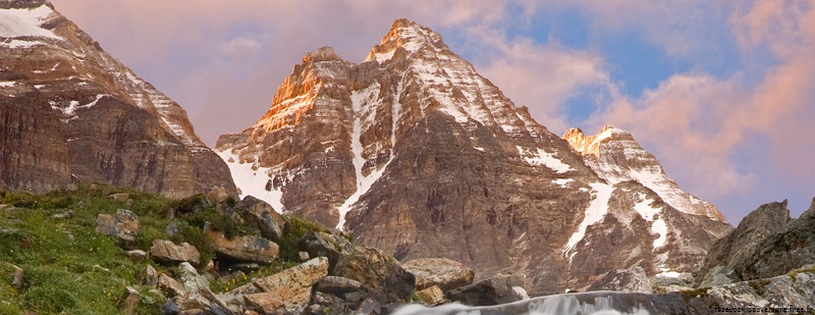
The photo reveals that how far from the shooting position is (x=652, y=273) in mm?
191000

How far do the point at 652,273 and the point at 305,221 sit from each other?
166 m

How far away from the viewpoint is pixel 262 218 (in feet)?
107

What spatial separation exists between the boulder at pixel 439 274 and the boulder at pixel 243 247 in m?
6.93

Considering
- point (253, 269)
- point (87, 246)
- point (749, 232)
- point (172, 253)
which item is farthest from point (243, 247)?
point (749, 232)

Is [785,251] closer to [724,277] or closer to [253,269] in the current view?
[724,277]

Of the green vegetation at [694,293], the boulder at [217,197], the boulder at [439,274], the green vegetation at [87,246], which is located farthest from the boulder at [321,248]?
the green vegetation at [694,293]

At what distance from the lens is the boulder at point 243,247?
29844 millimetres

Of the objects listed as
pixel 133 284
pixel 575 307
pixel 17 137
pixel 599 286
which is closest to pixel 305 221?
pixel 133 284

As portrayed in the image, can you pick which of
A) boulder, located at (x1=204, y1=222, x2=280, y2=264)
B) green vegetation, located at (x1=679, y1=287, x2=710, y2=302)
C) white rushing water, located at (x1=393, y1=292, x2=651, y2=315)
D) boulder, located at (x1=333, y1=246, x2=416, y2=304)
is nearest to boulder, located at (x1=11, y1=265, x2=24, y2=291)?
boulder, located at (x1=204, y1=222, x2=280, y2=264)

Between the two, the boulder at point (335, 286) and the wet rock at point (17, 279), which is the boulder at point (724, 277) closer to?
the boulder at point (335, 286)

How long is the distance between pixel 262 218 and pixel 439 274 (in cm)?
839

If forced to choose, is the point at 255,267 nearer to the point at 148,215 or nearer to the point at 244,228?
the point at 244,228

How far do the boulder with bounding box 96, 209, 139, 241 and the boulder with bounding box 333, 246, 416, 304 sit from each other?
6.78 meters

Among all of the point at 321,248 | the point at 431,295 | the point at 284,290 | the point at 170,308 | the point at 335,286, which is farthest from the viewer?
the point at 431,295
